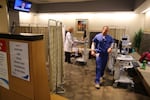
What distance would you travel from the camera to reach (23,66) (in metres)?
1.74

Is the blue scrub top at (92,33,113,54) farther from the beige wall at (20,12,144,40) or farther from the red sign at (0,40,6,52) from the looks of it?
the beige wall at (20,12,144,40)

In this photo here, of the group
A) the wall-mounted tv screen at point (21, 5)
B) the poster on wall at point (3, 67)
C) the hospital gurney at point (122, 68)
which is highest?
the wall-mounted tv screen at point (21, 5)

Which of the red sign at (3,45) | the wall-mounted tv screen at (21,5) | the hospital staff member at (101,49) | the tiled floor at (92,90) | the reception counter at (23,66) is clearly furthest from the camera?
the wall-mounted tv screen at (21,5)

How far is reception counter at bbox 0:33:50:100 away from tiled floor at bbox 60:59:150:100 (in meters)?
1.78

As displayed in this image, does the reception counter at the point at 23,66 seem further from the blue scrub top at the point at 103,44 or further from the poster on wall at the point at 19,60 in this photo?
the blue scrub top at the point at 103,44

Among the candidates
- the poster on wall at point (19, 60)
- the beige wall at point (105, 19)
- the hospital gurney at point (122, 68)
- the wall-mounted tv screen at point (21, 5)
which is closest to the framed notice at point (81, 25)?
the beige wall at point (105, 19)

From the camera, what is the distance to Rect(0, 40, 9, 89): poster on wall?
1.88 meters

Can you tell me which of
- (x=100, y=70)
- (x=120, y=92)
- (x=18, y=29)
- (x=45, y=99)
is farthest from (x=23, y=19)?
(x=45, y=99)

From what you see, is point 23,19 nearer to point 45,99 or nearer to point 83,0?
point 83,0

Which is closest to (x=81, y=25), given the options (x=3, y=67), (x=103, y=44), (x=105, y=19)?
(x=105, y=19)

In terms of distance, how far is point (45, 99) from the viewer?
2004 mm

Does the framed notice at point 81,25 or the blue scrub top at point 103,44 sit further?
the framed notice at point 81,25

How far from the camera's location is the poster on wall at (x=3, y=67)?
1883 millimetres

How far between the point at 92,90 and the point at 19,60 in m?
2.63
